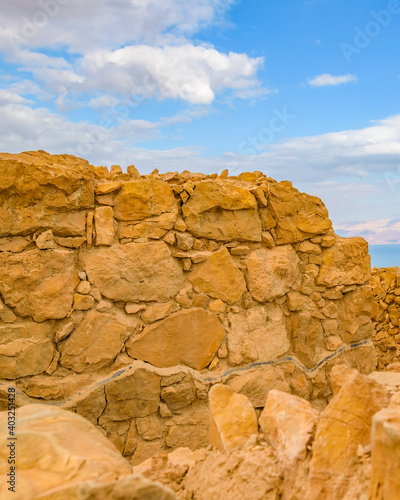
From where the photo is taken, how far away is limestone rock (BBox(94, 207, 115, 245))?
2.97m

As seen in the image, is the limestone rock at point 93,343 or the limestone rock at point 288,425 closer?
the limestone rock at point 288,425

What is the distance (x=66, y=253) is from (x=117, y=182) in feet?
2.21

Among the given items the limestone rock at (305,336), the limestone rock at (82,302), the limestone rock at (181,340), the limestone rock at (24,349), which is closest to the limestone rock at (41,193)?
the limestone rock at (82,302)

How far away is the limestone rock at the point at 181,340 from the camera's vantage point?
120 inches

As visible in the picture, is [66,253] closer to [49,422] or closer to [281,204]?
[49,422]

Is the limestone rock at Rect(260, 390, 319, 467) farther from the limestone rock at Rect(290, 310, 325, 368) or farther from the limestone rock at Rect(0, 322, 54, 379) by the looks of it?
the limestone rock at Rect(290, 310, 325, 368)

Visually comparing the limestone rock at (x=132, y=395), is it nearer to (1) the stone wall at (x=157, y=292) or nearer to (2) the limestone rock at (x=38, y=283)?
(1) the stone wall at (x=157, y=292)

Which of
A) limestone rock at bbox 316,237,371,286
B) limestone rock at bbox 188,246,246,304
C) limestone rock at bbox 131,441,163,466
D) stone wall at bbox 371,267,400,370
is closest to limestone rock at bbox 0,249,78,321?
limestone rock at bbox 188,246,246,304

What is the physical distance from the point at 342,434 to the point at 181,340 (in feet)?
6.45

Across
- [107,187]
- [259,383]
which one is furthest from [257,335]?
[107,187]

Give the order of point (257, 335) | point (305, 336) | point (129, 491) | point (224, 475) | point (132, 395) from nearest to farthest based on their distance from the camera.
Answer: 1. point (129, 491)
2. point (224, 475)
3. point (132, 395)
4. point (257, 335)
5. point (305, 336)

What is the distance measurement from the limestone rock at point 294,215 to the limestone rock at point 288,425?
2.16 metres

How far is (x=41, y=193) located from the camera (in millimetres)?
2773

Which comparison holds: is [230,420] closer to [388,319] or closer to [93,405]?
[93,405]
